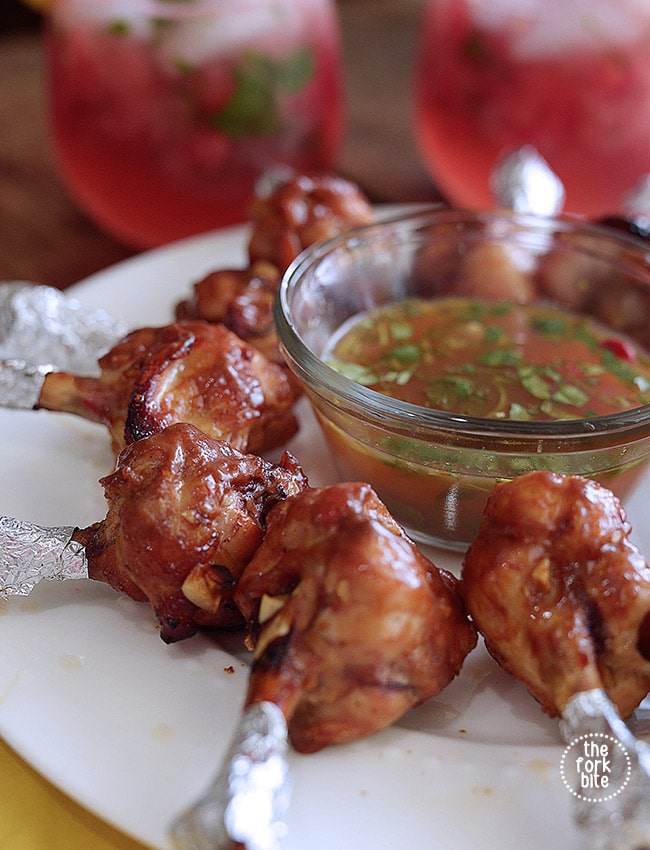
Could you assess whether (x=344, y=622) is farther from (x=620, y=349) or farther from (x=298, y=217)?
(x=298, y=217)

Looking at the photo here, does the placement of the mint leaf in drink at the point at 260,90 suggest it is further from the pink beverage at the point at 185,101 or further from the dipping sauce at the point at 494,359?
the dipping sauce at the point at 494,359

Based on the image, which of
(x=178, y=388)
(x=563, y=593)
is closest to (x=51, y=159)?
(x=178, y=388)

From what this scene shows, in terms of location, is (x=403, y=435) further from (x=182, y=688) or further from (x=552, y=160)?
(x=552, y=160)

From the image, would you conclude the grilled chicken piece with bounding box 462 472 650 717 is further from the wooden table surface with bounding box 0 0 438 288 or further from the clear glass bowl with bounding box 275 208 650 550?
the wooden table surface with bounding box 0 0 438 288

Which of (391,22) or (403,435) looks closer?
(403,435)

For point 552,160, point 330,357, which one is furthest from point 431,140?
point 330,357

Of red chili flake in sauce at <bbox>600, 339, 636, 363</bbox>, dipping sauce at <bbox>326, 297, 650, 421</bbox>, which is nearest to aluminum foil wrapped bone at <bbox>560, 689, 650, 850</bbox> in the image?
dipping sauce at <bbox>326, 297, 650, 421</bbox>
